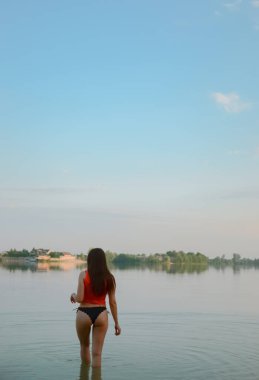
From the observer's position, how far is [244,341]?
1579cm

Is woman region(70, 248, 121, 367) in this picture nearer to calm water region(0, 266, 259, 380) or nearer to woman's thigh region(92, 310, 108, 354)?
woman's thigh region(92, 310, 108, 354)

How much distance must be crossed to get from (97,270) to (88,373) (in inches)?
95.7

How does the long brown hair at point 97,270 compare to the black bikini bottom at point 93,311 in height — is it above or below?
above

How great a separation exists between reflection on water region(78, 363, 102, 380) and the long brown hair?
1669 mm

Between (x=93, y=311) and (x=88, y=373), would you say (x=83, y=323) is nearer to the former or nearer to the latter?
(x=93, y=311)

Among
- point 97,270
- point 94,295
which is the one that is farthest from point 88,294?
point 97,270

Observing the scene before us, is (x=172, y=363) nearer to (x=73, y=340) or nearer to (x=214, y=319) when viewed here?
(x=73, y=340)

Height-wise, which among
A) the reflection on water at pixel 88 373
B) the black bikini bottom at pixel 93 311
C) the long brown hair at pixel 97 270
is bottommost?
the reflection on water at pixel 88 373

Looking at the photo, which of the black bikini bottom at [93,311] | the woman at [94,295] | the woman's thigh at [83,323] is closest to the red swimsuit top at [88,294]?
the woman at [94,295]

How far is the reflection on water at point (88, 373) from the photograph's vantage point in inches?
403

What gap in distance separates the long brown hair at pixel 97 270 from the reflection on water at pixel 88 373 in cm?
167

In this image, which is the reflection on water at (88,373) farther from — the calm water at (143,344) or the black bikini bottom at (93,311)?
the black bikini bottom at (93,311)

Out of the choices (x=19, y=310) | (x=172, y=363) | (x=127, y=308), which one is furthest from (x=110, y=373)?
(x=127, y=308)

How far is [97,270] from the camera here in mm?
9516
